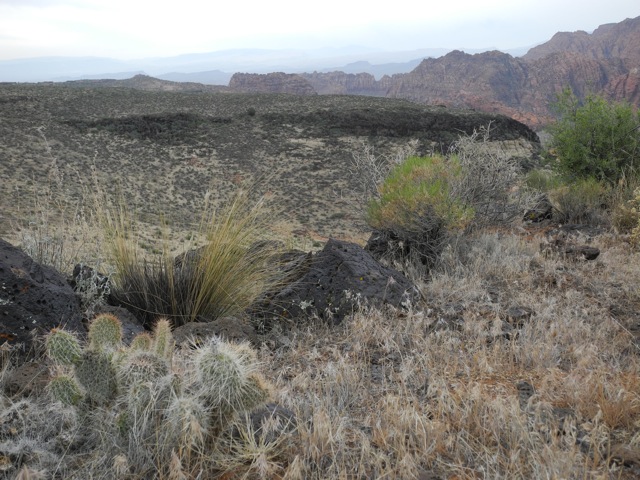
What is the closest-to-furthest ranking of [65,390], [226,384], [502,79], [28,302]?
[226,384] < [65,390] < [28,302] < [502,79]

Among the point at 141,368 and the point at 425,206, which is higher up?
the point at 141,368

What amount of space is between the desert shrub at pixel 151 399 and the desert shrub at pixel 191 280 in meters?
1.82

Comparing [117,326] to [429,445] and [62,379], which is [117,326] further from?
[429,445]

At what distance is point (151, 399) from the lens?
2082 millimetres

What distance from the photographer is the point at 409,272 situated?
18.5 ft

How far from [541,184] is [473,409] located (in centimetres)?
1270

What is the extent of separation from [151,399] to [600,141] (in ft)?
32.3

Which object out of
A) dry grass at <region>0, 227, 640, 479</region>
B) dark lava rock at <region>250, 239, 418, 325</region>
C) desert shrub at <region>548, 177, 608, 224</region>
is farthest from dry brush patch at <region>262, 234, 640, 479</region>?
desert shrub at <region>548, 177, 608, 224</region>

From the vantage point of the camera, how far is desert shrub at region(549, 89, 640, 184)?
972cm

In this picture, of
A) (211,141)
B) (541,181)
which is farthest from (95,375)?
(211,141)

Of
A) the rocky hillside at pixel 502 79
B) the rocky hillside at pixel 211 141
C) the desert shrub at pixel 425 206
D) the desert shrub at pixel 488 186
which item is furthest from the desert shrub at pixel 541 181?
the rocky hillside at pixel 502 79

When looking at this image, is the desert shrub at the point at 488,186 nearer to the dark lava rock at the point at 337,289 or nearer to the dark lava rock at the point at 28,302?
the dark lava rock at the point at 337,289

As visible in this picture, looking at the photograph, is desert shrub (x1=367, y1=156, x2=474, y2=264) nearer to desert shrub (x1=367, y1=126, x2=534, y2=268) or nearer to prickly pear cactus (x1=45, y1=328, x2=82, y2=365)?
desert shrub (x1=367, y1=126, x2=534, y2=268)

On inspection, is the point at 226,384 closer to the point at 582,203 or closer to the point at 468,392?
the point at 468,392
